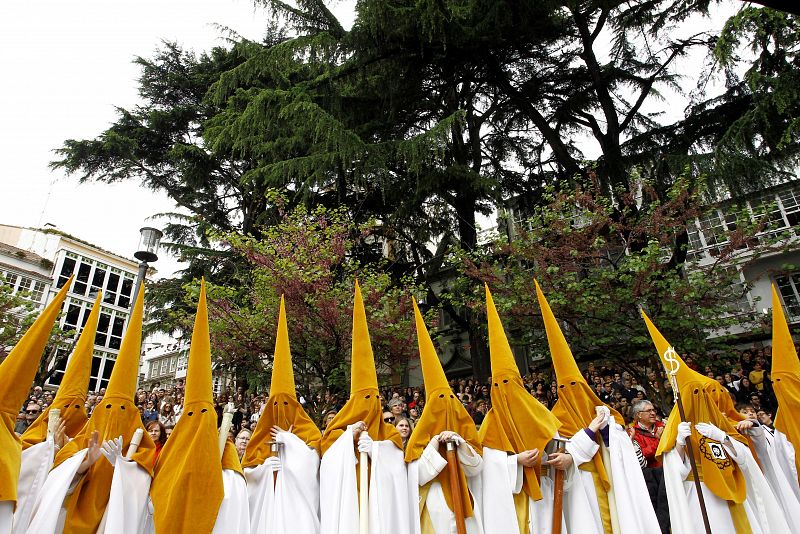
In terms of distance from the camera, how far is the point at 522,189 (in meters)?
15.7

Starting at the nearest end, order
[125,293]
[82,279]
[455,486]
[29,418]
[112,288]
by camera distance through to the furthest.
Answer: [455,486]
[29,418]
[82,279]
[112,288]
[125,293]

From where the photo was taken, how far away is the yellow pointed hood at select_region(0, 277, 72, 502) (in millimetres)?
3037

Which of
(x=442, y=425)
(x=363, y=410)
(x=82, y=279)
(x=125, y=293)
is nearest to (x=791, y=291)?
(x=442, y=425)

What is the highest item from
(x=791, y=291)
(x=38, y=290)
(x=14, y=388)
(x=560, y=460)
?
(x=38, y=290)

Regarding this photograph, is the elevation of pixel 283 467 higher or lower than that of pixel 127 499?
higher

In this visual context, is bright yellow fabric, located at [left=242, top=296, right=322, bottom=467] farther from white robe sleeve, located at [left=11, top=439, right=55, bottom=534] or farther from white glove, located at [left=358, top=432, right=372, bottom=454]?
white robe sleeve, located at [left=11, top=439, right=55, bottom=534]

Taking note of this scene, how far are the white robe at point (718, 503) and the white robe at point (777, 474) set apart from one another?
0.95ft

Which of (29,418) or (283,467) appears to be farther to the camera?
(29,418)

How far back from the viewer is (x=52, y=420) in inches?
149

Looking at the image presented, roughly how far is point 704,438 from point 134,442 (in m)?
4.82

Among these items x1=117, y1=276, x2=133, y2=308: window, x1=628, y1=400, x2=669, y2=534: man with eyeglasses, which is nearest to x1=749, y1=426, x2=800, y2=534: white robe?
x1=628, y1=400, x2=669, y2=534: man with eyeglasses

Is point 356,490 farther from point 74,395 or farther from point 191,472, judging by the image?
point 74,395

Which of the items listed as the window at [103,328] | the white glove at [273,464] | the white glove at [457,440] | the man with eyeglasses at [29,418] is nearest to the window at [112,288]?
the window at [103,328]

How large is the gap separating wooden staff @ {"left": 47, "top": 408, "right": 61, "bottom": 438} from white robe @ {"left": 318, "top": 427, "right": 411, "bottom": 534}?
2079 mm
